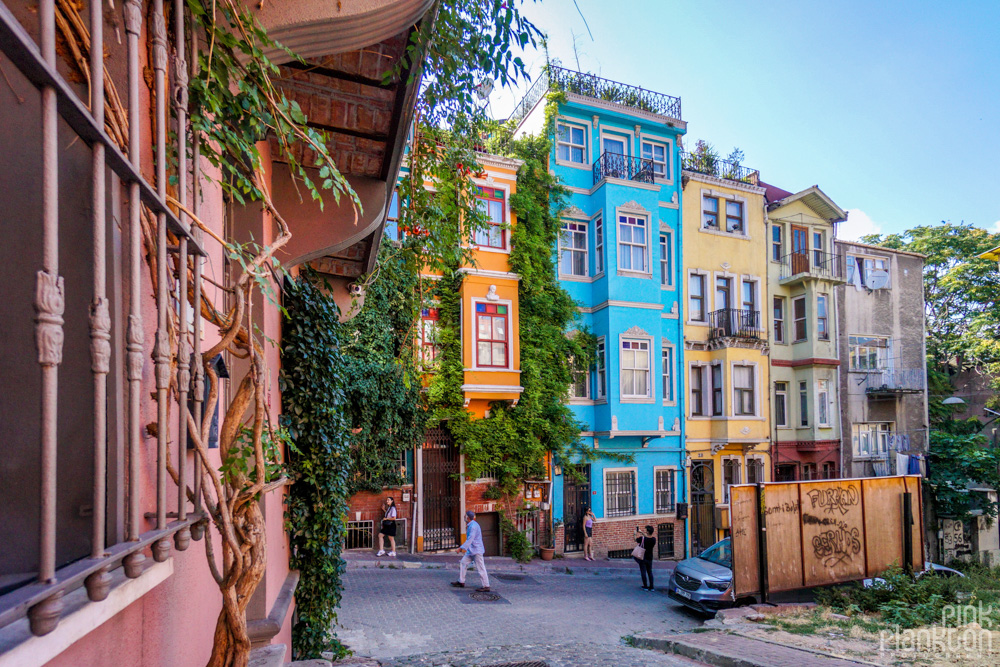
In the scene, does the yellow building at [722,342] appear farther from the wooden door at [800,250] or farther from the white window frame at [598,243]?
the white window frame at [598,243]

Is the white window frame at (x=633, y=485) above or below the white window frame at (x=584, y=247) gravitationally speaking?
below

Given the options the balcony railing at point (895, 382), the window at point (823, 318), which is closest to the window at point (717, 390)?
the window at point (823, 318)

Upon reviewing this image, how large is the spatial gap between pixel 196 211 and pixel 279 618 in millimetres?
3673

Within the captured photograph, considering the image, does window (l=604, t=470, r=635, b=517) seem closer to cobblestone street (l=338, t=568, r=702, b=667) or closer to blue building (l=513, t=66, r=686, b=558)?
blue building (l=513, t=66, r=686, b=558)

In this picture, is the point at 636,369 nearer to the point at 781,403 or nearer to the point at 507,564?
the point at 507,564

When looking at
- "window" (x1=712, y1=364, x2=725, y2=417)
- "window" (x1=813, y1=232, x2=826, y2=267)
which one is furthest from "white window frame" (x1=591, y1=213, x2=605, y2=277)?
"window" (x1=813, y1=232, x2=826, y2=267)

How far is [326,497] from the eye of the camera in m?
6.66

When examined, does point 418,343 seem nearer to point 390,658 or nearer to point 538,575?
point 538,575

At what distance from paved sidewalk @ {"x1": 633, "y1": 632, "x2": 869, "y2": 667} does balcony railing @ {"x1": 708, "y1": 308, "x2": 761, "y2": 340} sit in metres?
14.5

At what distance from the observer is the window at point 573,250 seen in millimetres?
19875

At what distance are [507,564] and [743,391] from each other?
11.3 m

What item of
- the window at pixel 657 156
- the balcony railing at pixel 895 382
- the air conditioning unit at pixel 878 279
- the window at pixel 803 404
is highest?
the window at pixel 657 156

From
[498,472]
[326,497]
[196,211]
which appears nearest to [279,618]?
[326,497]

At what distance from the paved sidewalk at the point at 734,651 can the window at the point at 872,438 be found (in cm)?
1964
